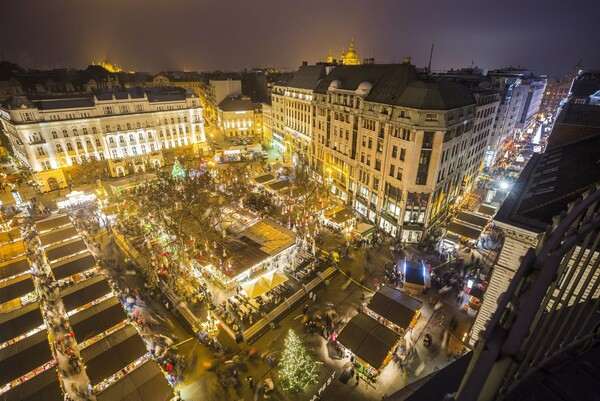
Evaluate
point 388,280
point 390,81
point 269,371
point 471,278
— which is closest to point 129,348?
point 269,371

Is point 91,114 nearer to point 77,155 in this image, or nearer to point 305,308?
point 77,155

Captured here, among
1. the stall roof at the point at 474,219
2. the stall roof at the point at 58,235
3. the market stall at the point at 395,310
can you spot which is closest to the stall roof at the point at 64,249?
the stall roof at the point at 58,235

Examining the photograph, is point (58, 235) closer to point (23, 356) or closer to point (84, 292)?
point (84, 292)

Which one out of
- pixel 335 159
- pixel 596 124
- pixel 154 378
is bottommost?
pixel 154 378

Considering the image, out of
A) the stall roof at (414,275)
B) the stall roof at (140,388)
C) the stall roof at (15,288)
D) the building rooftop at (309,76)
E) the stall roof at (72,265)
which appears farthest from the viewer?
the building rooftop at (309,76)

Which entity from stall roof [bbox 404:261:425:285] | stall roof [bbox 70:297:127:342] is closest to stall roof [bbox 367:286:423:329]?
stall roof [bbox 404:261:425:285]

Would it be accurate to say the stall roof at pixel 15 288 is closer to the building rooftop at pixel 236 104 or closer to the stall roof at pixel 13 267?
the stall roof at pixel 13 267

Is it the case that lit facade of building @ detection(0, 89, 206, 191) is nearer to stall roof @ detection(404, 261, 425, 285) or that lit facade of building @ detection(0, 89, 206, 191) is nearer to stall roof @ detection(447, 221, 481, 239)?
stall roof @ detection(404, 261, 425, 285)
